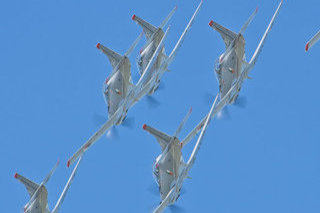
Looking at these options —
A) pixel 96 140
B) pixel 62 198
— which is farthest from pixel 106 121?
pixel 62 198

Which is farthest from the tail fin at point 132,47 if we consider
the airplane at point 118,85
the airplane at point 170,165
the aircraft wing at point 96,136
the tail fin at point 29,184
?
the tail fin at point 29,184

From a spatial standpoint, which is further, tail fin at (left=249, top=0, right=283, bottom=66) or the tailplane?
the tailplane

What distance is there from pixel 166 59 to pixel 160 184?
18.3 metres

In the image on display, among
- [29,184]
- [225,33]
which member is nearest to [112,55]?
[225,33]

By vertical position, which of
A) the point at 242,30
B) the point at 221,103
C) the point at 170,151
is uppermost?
the point at 242,30

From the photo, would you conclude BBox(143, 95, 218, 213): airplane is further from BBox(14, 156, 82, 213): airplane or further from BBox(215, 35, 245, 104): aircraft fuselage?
BBox(14, 156, 82, 213): airplane

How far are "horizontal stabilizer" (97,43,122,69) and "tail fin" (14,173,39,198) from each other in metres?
17.2

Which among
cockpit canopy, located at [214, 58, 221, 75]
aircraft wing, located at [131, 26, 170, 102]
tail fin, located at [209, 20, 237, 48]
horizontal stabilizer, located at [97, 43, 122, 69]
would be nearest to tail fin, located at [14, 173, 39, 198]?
aircraft wing, located at [131, 26, 170, 102]

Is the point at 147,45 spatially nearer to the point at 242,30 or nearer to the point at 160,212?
the point at 242,30

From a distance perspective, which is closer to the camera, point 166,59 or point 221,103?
point 221,103

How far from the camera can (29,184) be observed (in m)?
122

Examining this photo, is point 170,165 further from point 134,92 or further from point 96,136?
point 134,92

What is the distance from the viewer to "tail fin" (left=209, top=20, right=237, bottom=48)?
121938mm

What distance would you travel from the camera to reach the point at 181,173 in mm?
115625
